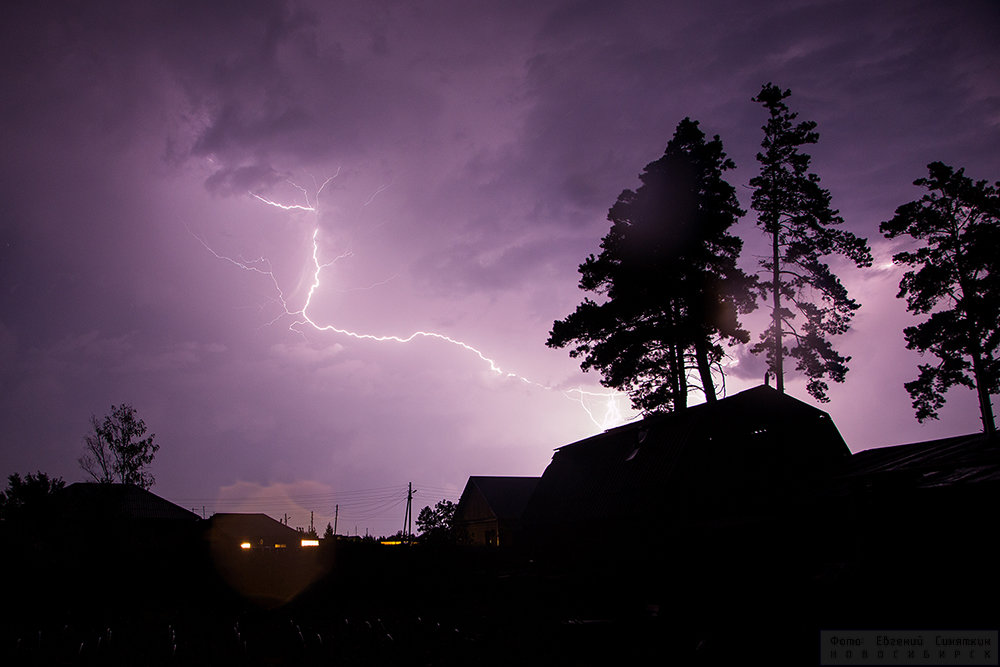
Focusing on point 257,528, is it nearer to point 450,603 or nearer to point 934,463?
point 450,603

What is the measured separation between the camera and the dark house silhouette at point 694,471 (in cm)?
2041

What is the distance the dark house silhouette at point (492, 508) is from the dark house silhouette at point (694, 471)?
17594 millimetres

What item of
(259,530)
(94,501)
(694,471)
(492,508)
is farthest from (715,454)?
(259,530)

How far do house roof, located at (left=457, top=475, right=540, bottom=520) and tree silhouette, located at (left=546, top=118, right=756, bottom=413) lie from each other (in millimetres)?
20369

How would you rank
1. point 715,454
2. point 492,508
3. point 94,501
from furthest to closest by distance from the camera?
point 492,508 < point 94,501 < point 715,454

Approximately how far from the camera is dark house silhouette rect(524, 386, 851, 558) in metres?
20.4

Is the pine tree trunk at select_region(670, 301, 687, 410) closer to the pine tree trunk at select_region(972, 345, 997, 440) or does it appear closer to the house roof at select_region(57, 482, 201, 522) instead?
the pine tree trunk at select_region(972, 345, 997, 440)

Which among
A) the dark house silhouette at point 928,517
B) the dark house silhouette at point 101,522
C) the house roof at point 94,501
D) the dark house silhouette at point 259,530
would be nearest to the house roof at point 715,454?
the dark house silhouette at point 928,517

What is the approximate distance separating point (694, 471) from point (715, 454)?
3.75 ft

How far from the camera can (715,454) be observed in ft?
69.9

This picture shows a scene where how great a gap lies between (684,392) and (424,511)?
52146 millimetres

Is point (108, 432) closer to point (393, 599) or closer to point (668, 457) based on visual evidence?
point (393, 599)

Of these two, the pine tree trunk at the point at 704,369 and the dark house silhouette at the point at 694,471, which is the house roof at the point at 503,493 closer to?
the dark house silhouette at the point at 694,471

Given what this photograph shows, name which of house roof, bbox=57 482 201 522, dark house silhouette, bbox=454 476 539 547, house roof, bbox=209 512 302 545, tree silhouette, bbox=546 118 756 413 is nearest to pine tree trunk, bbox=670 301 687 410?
tree silhouette, bbox=546 118 756 413
